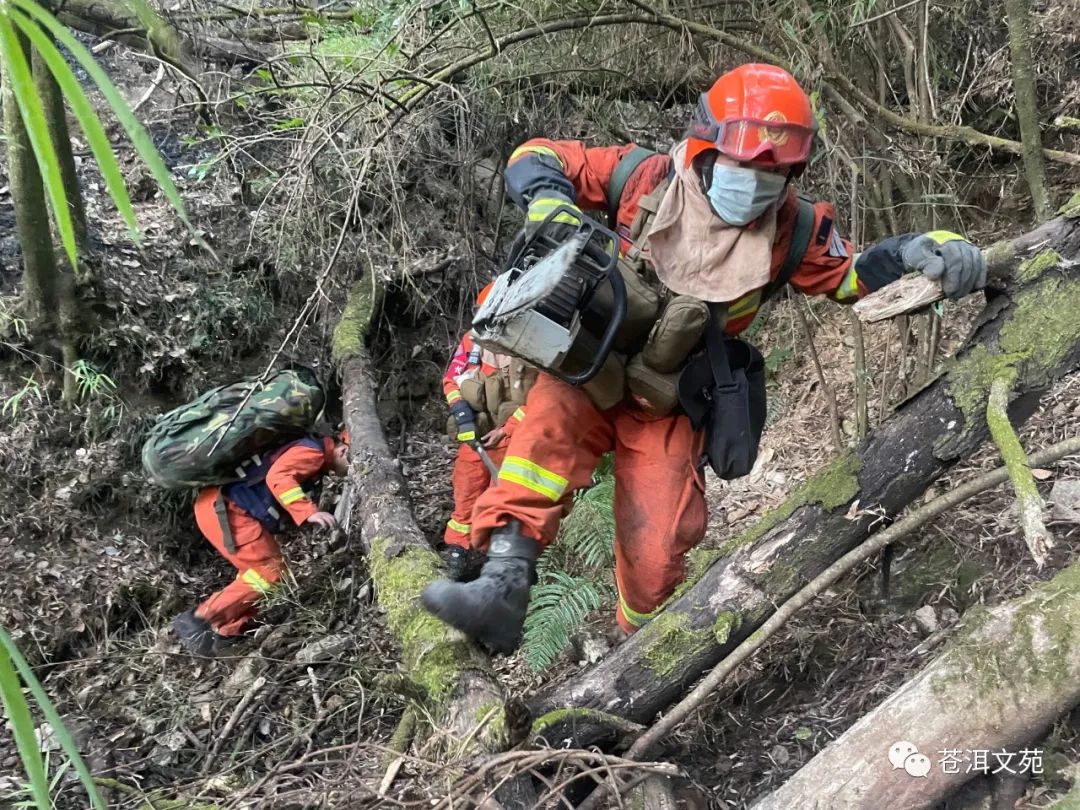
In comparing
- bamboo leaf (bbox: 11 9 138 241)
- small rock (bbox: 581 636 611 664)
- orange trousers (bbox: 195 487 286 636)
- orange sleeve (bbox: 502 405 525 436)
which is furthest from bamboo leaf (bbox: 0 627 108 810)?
orange trousers (bbox: 195 487 286 636)

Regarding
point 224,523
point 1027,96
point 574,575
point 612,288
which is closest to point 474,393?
point 574,575

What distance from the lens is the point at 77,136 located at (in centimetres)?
557

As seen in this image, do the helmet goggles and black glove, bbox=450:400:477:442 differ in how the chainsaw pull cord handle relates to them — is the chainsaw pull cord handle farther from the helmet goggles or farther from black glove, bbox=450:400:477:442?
black glove, bbox=450:400:477:442

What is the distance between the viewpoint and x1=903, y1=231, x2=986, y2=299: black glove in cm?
220

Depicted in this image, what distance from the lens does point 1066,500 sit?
2.79 metres

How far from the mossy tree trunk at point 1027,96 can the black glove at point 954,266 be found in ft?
3.58

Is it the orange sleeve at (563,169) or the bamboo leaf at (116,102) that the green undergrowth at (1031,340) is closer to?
the orange sleeve at (563,169)

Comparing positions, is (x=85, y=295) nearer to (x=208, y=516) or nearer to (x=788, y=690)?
(x=208, y=516)

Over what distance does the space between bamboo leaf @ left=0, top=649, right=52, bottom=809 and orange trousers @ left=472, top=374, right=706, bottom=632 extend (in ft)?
5.54

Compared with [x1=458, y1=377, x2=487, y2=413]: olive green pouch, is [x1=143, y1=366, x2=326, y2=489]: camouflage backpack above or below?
above

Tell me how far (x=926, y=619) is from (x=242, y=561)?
11.2 feet

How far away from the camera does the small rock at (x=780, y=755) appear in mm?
2488

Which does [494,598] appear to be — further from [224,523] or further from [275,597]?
[224,523]

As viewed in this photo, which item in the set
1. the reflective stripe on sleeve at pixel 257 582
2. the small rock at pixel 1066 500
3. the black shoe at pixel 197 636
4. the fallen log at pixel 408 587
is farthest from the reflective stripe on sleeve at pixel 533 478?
the black shoe at pixel 197 636
